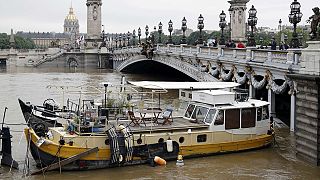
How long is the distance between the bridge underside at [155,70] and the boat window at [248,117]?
125 ft

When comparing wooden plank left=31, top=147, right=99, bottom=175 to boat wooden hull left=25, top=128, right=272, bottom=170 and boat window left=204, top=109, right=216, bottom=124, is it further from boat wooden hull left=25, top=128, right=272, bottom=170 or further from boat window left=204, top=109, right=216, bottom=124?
boat window left=204, top=109, right=216, bottom=124

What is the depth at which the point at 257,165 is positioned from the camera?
2211 cm

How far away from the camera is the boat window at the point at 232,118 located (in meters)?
23.3

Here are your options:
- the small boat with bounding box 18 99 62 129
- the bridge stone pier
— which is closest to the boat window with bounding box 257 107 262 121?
the bridge stone pier

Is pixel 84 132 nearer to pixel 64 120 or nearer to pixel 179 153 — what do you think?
pixel 64 120

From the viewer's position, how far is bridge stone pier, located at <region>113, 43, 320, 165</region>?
2064 cm

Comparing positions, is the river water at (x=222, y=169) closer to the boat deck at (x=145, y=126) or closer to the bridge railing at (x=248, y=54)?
the boat deck at (x=145, y=126)

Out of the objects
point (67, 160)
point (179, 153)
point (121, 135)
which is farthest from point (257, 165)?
point (67, 160)

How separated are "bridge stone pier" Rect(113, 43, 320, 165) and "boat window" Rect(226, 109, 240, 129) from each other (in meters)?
2.47

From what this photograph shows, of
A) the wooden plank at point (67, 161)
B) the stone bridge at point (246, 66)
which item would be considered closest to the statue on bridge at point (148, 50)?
the stone bridge at point (246, 66)

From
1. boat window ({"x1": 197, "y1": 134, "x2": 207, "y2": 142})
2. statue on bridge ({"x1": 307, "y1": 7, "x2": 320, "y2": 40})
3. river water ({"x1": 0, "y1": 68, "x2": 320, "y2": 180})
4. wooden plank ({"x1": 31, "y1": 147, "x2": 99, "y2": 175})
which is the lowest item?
river water ({"x1": 0, "y1": 68, "x2": 320, "y2": 180})

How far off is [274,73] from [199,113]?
21.6ft

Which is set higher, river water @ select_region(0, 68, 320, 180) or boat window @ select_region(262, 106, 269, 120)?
boat window @ select_region(262, 106, 269, 120)

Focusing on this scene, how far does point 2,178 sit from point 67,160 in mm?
2296
